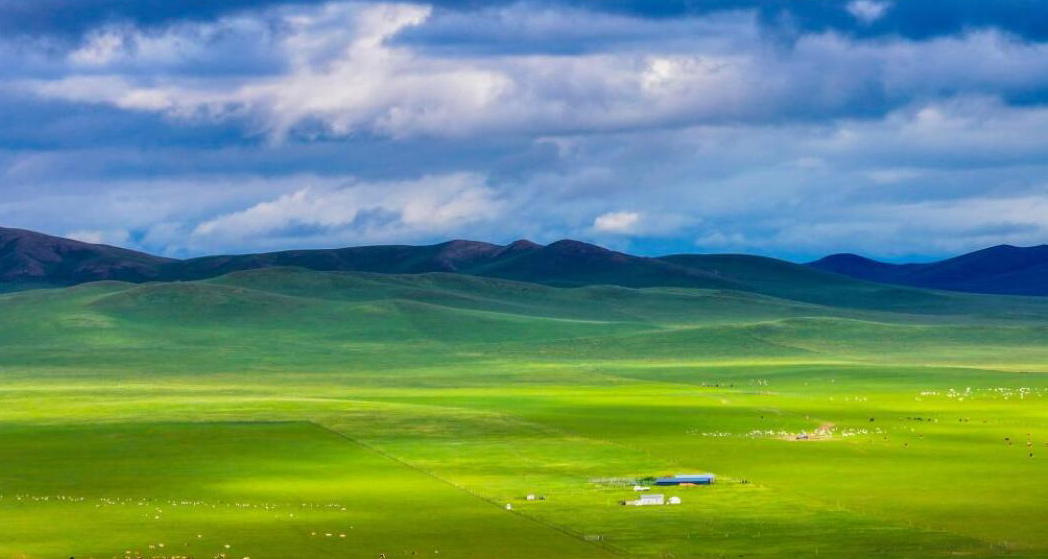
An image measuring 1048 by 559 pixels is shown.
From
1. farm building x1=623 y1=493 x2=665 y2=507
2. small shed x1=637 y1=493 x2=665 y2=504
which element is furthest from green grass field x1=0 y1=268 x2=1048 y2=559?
small shed x1=637 y1=493 x2=665 y2=504

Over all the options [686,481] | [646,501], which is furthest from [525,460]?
[646,501]

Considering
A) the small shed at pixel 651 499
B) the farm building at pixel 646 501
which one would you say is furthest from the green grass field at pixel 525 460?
the small shed at pixel 651 499

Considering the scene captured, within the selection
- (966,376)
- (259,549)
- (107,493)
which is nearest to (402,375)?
(966,376)

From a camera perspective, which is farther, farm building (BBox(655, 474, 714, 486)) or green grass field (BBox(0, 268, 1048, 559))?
farm building (BBox(655, 474, 714, 486))

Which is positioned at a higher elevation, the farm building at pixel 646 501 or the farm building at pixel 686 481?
the farm building at pixel 686 481

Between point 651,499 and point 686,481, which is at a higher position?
point 686,481

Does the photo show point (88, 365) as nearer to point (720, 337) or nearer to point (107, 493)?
point (720, 337)

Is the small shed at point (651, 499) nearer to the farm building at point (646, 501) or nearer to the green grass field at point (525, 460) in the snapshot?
the farm building at point (646, 501)

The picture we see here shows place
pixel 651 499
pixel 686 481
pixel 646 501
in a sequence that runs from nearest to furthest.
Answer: pixel 646 501, pixel 651 499, pixel 686 481

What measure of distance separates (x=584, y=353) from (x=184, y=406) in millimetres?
73912

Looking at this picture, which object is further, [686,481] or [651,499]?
[686,481]

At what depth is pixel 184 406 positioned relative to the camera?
91.6m

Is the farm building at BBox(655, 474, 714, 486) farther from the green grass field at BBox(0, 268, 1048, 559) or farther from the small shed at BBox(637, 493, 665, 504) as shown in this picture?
the small shed at BBox(637, 493, 665, 504)

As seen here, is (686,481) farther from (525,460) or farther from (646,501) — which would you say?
(525,460)
